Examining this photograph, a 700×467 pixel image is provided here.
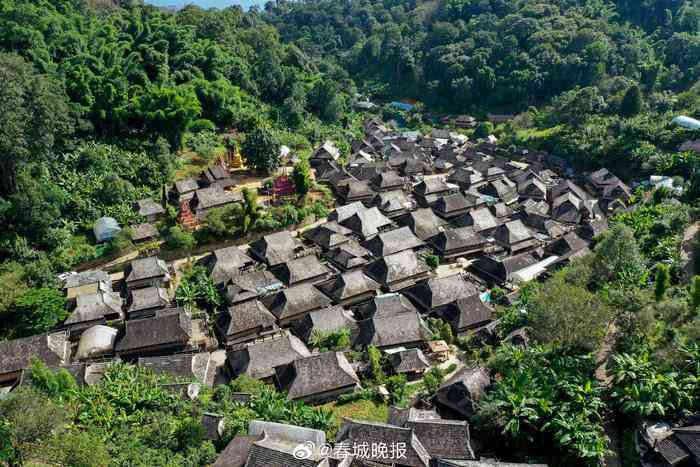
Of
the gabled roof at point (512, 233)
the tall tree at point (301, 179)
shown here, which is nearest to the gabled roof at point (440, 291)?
the gabled roof at point (512, 233)

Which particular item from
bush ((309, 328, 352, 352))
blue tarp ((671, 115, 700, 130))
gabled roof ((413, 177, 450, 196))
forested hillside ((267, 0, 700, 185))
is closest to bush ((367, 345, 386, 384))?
bush ((309, 328, 352, 352))

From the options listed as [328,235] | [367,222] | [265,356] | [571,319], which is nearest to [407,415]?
[265,356]

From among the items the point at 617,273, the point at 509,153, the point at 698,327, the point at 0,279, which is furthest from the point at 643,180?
the point at 0,279

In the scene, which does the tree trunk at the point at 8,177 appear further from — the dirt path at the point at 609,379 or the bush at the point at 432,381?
the dirt path at the point at 609,379

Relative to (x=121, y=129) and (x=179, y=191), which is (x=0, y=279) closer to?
(x=179, y=191)

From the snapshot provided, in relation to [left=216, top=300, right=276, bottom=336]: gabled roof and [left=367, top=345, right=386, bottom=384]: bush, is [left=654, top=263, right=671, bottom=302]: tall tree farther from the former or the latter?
[left=216, top=300, right=276, bottom=336]: gabled roof

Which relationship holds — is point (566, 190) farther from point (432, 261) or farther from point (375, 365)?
point (375, 365)
